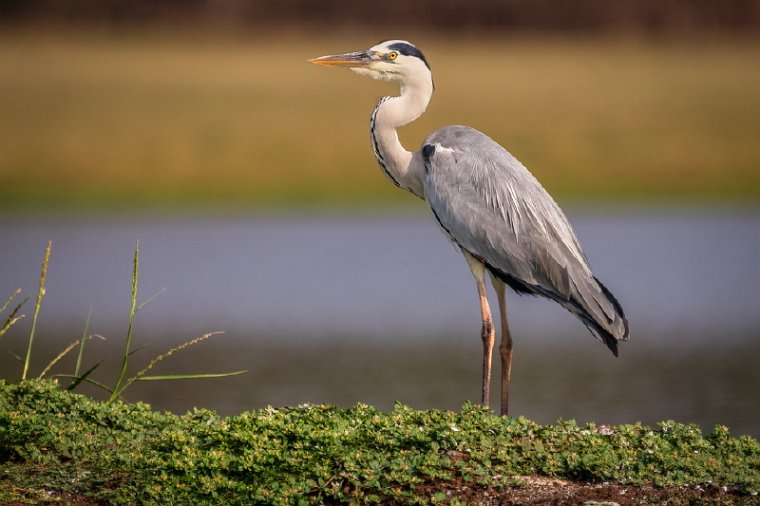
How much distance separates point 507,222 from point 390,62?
1404mm

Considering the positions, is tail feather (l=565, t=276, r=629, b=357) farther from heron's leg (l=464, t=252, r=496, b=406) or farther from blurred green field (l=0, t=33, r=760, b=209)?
blurred green field (l=0, t=33, r=760, b=209)

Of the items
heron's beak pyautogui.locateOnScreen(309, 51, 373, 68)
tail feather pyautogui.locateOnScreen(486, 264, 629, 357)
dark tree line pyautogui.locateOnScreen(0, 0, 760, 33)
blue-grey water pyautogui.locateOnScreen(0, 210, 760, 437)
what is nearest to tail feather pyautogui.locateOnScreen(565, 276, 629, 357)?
tail feather pyautogui.locateOnScreen(486, 264, 629, 357)

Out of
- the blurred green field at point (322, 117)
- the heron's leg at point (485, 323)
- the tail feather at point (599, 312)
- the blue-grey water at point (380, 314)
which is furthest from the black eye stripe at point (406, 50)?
the blurred green field at point (322, 117)

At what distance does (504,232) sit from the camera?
6898 millimetres

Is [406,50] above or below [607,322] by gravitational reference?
above

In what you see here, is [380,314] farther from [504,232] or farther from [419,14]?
[419,14]

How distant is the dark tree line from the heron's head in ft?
61.3

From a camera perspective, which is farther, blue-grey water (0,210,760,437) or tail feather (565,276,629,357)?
blue-grey water (0,210,760,437)

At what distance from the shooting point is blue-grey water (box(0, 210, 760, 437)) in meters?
9.01

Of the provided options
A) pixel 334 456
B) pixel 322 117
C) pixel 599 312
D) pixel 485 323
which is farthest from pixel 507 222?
pixel 322 117

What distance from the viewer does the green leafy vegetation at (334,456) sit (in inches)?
195

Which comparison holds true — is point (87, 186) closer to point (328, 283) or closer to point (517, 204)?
point (328, 283)

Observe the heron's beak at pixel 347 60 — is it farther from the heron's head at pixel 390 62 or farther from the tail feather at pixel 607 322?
the tail feather at pixel 607 322

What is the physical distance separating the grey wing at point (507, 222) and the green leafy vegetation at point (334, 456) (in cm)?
112
